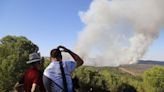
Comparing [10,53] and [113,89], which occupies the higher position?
[10,53]

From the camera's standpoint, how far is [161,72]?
115375 mm

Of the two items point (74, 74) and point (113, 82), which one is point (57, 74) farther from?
point (113, 82)

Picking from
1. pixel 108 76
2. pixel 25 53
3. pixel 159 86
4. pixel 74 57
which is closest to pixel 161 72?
pixel 159 86

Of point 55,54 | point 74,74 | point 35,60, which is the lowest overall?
point 35,60

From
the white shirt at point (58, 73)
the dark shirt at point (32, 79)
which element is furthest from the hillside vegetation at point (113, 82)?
the white shirt at point (58, 73)

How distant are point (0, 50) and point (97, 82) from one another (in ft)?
85.1

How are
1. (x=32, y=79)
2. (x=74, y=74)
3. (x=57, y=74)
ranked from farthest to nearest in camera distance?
(x=74, y=74) < (x=32, y=79) < (x=57, y=74)

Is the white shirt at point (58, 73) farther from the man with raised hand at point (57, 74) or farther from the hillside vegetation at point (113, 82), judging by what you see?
the hillside vegetation at point (113, 82)

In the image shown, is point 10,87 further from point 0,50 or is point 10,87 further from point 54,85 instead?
point 54,85

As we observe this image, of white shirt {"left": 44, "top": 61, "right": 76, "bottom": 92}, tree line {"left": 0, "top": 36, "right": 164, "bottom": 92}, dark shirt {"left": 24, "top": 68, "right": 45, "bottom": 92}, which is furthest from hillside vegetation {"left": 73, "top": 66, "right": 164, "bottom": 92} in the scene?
white shirt {"left": 44, "top": 61, "right": 76, "bottom": 92}

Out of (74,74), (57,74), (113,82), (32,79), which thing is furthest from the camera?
(113,82)

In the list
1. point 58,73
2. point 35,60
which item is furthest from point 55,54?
point 35,60

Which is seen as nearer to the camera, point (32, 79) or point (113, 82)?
point (32, 79)

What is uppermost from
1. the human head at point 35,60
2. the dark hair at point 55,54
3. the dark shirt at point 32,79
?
the dark hair at point 55,54
